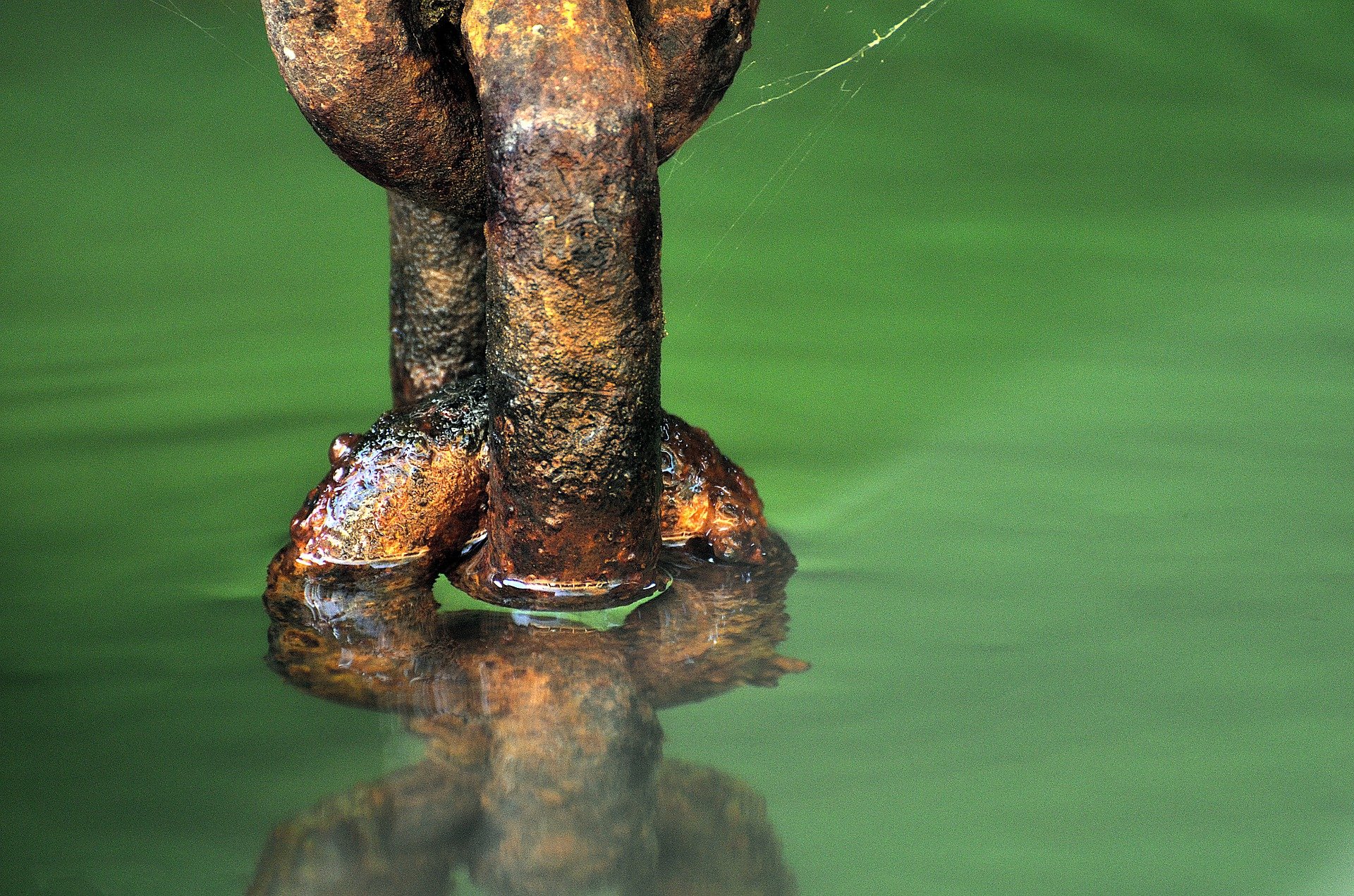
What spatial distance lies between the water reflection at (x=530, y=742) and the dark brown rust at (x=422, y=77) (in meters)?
0.33

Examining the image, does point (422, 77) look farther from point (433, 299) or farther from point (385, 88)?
point (433, 299)

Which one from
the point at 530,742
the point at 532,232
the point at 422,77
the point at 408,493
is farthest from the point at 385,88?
the point at 530,742

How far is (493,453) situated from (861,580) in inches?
13.5

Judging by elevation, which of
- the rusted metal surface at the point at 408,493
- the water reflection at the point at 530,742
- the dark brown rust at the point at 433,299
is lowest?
the water reflection at the point at 530,742

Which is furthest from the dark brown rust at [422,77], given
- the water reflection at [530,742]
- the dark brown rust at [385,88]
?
the water reflection at [530,742]

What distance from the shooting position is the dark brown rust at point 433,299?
1.47 m

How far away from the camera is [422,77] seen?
1142 millimetres

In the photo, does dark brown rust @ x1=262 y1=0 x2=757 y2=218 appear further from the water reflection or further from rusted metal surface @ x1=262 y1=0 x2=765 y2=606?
the water reflection

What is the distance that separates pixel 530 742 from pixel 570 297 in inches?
11.6

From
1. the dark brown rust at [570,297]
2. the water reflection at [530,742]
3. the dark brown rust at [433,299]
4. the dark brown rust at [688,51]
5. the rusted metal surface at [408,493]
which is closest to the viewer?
the water reflection at [530,742]

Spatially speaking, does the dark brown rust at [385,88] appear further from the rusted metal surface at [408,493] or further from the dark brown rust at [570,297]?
the rusted metal surface at [408,493]

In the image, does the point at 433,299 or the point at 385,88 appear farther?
the point at 433,299

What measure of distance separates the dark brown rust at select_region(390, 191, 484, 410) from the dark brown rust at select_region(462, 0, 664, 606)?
298mm

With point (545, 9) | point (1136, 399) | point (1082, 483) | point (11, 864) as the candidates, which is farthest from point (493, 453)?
point (1136, 399)
